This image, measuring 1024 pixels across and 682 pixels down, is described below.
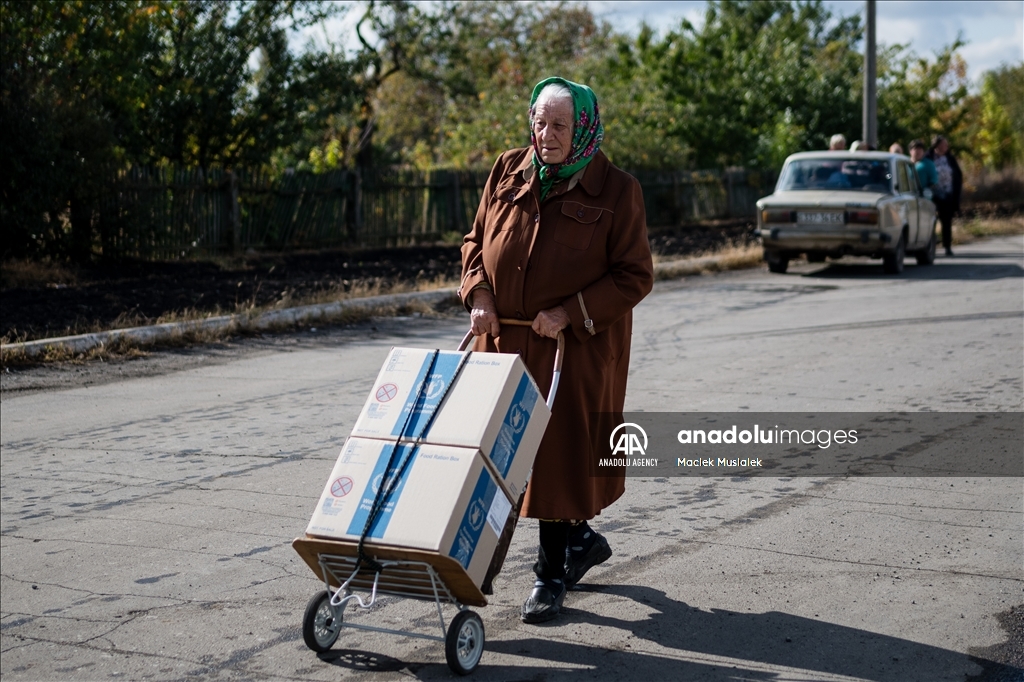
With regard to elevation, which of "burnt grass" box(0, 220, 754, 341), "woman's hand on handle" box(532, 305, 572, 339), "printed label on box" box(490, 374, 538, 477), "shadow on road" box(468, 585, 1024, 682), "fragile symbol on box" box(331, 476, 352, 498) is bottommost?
"shadow on road" box(468, 585, 1024, 682)

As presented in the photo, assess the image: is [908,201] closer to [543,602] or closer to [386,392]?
[543,602]

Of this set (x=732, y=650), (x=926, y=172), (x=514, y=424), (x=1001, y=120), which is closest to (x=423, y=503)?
(x=514, y=424)

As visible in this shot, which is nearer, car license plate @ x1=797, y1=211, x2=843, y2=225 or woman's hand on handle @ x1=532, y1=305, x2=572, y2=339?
woman's hand on handle @ x1=532, y1=305, x2=572, y2=339

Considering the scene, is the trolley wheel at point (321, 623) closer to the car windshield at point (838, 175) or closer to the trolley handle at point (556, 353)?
the trolley handle at point (556, 353)

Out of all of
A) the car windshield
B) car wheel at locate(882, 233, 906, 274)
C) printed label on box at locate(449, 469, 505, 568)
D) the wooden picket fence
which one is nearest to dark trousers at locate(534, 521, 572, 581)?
printed label on box at locate(449, 469, 505, 568)

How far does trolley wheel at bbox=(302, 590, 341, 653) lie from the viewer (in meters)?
3.86

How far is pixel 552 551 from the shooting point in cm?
435

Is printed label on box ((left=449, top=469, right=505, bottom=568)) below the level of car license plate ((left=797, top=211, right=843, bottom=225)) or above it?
below

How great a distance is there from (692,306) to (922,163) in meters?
7.50

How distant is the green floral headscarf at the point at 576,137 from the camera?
4145mm

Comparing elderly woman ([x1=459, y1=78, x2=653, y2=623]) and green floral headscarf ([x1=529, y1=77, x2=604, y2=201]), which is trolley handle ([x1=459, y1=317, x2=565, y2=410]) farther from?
green floral headscarf ([x1=529, y1=77, x2=604, y2=201])

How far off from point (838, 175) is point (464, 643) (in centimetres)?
1483

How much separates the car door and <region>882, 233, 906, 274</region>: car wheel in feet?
1.13

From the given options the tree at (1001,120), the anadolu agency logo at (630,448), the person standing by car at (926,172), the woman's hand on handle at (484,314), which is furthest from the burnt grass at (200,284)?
the tree at (1001,120)
